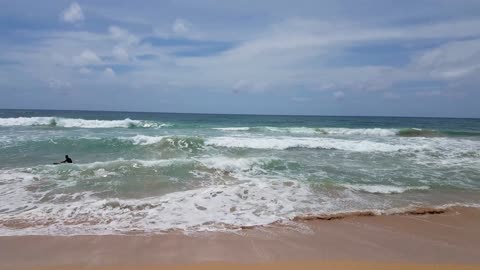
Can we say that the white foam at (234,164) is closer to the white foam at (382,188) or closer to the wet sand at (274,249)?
the white foam at (382,188)

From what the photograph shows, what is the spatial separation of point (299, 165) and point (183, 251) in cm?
646

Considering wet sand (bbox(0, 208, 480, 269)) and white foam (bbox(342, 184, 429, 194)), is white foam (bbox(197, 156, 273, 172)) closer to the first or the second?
white foam (bbox(342, 184, 429, 194))

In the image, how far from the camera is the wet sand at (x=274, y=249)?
141 inches

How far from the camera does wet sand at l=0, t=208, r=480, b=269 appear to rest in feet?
11.8

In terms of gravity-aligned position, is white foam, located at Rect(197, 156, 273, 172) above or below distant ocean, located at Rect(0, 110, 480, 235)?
above

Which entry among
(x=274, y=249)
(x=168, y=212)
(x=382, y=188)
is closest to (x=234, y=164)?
(x=382, y=188)

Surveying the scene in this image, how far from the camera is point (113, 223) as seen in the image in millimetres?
4930

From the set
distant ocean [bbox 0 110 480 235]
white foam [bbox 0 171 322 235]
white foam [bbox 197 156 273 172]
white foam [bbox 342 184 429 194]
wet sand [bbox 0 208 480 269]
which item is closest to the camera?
wet sand [bbox 0 208 480 269]

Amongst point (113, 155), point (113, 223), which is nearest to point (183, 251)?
point (113, 223)

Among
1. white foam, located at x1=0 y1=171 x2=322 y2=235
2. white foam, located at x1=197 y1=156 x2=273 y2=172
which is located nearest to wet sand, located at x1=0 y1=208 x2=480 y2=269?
white foam, located at x1=0 y1=171 x2=322 y2=235

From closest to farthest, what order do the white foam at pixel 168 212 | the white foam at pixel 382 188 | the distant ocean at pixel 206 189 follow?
the white foam at pixel 168 212, the distant ocean at pixel 206 189, the white foam at pixel 382 188

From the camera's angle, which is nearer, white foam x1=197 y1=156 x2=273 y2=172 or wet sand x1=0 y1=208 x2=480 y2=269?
wet sand x1=0 y1=208 x2=480 y2=269

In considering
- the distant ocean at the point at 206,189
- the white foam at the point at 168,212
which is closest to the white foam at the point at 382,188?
the distant ocean at the point at 206,189

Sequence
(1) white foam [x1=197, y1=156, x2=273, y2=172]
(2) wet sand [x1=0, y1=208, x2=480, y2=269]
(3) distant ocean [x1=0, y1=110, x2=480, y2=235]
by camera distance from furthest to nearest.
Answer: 1. (1) white foam [x1=197, y1=156, x2=273, y2=172]
2. (3) distant ocean [x1=0, y1=110, x2=480, y2=235]
3. (2) wet sand [x1=0, y1=208, x2=480, y2=269]
